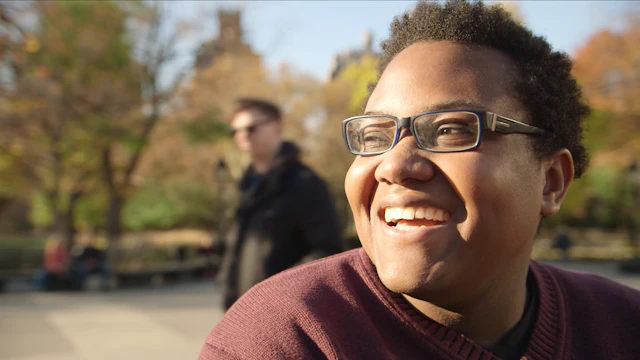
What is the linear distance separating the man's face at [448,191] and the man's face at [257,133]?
2.41 metres

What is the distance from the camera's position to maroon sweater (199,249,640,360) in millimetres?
1262

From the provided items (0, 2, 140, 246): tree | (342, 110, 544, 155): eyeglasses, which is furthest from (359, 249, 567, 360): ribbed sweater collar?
(0, 2, 140, 246): tree

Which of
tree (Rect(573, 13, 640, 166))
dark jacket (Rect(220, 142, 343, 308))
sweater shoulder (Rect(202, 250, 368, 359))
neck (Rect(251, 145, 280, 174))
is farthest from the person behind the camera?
tree (Rect(573, 13, 640, 166))

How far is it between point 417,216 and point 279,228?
2.09 metres

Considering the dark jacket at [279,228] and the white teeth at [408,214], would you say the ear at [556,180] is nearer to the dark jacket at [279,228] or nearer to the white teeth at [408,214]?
the white teeth at [408,214]

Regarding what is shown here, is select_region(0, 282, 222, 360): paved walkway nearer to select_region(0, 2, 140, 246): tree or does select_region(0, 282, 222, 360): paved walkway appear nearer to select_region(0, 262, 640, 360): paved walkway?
select_region(0, 262, 640, 360): paved walkway

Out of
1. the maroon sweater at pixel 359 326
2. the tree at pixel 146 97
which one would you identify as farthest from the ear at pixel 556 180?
the tree at pixel 146 97

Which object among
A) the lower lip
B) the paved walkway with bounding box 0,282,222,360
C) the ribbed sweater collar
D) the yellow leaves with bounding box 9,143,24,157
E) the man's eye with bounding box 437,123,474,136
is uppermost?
the man's eye with bounding box 437,123,474,136

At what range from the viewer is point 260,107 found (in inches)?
156

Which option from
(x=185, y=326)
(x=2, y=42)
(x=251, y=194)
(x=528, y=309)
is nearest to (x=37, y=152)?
(x=2, y=42)

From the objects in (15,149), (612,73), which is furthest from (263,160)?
(15,149)

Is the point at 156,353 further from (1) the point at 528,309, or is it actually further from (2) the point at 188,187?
(2) the point at 188,187

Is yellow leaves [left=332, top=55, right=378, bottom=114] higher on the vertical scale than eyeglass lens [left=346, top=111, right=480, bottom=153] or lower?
higher

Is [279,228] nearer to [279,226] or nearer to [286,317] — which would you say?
[279,226]
